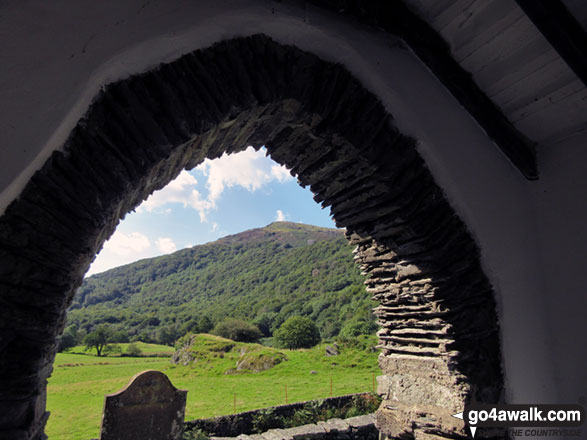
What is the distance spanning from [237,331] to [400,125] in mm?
29960

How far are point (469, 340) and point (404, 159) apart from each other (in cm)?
133

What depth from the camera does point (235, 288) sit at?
67.8 m

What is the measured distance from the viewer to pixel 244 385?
514 inches

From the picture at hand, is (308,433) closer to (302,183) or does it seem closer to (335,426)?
(335,426)

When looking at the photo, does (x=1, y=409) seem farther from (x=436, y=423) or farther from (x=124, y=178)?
(x=436, y=423)

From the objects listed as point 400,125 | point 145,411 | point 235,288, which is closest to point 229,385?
point 145,411

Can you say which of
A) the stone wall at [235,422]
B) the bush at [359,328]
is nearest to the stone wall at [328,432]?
the stone wall at [235,422]

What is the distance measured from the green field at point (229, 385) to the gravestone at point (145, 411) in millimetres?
3374

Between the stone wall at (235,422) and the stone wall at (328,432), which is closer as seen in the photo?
the stone wall at (328,432)

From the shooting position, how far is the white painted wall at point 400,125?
1.37 metres

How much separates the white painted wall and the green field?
8.41 metres

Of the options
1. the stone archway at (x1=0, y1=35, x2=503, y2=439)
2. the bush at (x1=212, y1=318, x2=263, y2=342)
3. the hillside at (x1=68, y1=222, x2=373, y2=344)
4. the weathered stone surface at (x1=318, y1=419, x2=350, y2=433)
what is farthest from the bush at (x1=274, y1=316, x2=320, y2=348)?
the stone archway at (x1=0, y1=35, x2=503, y2=439)
